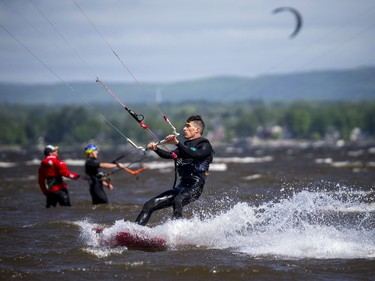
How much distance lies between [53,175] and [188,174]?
6.01 meters

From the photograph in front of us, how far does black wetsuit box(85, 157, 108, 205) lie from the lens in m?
18.7

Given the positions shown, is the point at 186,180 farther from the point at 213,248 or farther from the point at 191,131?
the point at 213,248

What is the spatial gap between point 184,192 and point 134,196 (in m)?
11.5

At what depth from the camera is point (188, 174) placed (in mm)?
12992

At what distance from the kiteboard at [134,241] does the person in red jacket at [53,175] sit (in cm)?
517

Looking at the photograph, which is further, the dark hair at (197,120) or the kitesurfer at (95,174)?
the kitesurfer at (95,174)

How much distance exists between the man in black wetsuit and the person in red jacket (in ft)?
17.2

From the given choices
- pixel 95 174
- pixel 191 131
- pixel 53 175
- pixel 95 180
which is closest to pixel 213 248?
pixel 191 131

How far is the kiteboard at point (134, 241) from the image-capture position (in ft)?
40.8

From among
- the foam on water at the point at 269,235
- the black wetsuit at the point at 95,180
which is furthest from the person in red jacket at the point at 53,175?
the foam on water at the point at 269,235

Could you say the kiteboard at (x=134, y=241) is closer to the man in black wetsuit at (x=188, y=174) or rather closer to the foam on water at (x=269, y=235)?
the foam on water at (x=269, y=235)

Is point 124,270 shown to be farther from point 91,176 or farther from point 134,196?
point 134,196

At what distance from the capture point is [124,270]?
1098 centimetres

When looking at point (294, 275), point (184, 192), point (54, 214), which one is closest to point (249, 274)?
point (294, 275)
